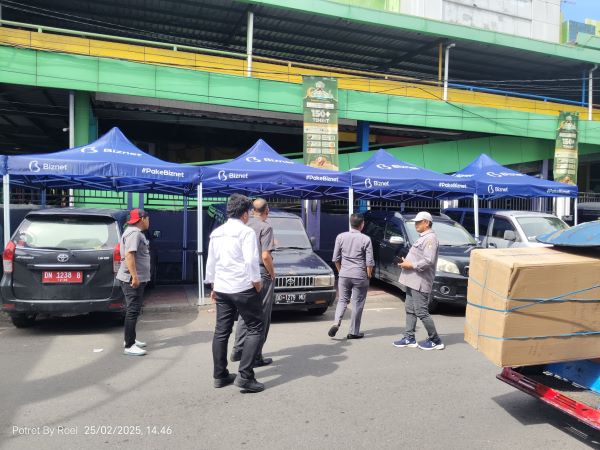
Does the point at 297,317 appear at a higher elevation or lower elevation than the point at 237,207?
lower

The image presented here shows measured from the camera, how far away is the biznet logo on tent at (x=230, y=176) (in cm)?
912

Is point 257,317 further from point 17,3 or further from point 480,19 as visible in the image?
point 480,19

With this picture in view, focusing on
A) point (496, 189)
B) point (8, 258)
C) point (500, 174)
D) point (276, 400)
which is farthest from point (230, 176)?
point (500, 174)

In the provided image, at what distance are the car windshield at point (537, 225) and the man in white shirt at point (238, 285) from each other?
7.53m

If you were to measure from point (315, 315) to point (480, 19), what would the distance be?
22.8m

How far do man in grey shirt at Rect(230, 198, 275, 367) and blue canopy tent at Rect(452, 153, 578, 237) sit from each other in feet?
24.9

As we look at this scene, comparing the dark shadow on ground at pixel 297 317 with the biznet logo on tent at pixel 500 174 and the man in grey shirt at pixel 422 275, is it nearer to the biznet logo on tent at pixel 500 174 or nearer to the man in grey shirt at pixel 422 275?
the man in grey shirt at pixel 422 275

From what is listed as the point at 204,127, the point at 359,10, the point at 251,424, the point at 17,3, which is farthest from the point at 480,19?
the point at 251,424

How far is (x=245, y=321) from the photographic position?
4477 millimetres

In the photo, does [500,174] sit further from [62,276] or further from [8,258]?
[8,258]

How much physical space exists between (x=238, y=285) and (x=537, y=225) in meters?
8.35

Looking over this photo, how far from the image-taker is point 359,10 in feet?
56.5

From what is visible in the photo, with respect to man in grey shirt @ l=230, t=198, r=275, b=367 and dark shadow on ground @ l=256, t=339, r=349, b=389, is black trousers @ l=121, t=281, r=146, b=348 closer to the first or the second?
man in grey shirt @ l=230, t=198, r=275, b=367

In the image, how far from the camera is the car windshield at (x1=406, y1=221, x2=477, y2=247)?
9.53 metres
